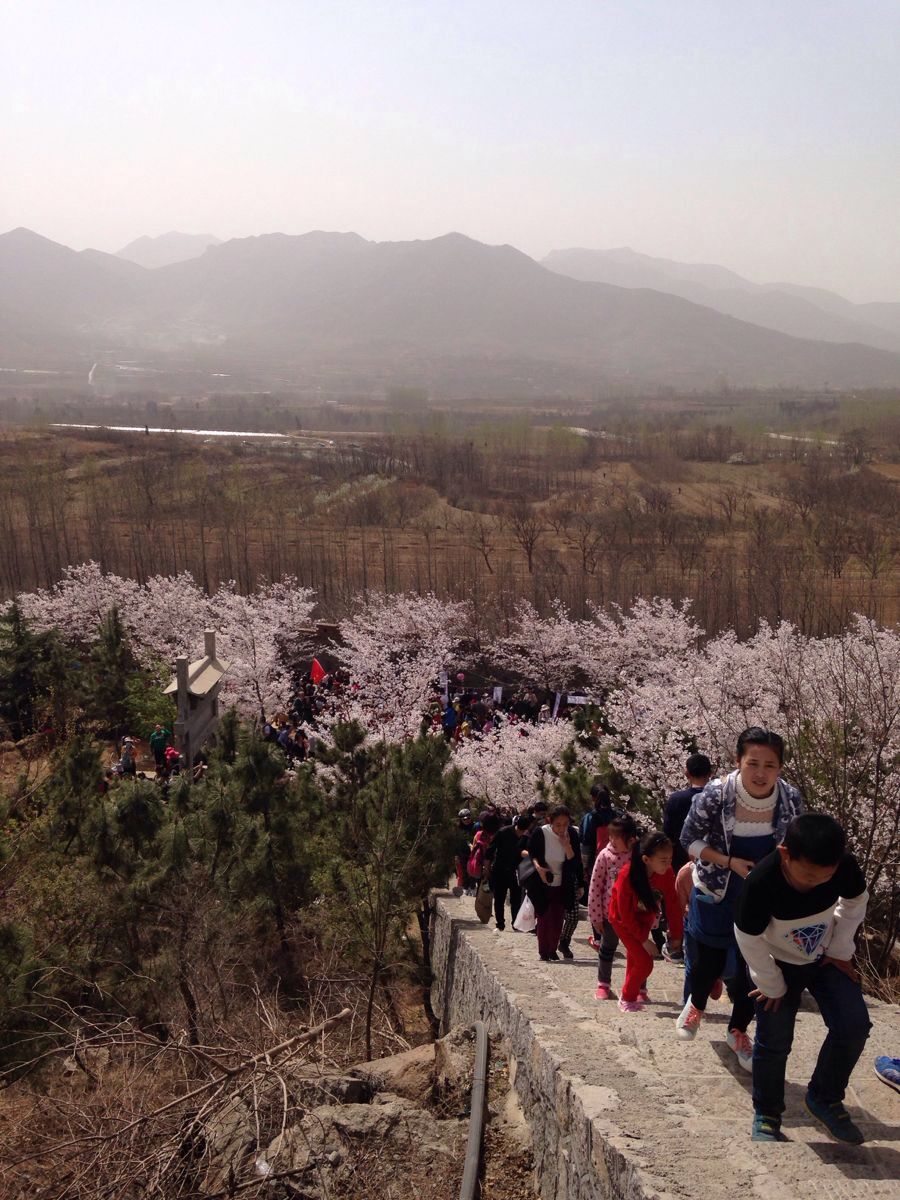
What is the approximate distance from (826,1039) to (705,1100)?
669mm

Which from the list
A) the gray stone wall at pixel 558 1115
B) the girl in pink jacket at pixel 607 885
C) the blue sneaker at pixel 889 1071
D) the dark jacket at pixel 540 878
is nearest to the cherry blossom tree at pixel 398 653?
the dark jacket at pixel 540 878

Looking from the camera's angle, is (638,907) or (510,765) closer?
(638,907)

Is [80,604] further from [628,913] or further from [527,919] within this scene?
[628,913]

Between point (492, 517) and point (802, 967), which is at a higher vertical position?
point (802, 967)

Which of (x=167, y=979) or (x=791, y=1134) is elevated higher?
(x=791, y=1134)

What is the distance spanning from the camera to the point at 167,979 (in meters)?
8.51

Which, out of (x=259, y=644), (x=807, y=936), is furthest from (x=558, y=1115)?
(x=259, y=644)

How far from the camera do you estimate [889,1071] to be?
379 centimetres

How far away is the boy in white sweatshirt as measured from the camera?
135 inches

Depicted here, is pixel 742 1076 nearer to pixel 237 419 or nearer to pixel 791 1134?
pixel 791 1134

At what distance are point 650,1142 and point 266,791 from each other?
26.2ft

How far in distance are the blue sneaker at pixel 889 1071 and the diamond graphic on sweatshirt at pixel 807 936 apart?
0.75 metres

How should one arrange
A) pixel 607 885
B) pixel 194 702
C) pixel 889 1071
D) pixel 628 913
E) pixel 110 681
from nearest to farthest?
pixel 889 1071 < pixel 628 913 < pixel 607 885 < pixel 194 702 < pixel 110 681

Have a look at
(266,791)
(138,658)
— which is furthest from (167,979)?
(138,658)
